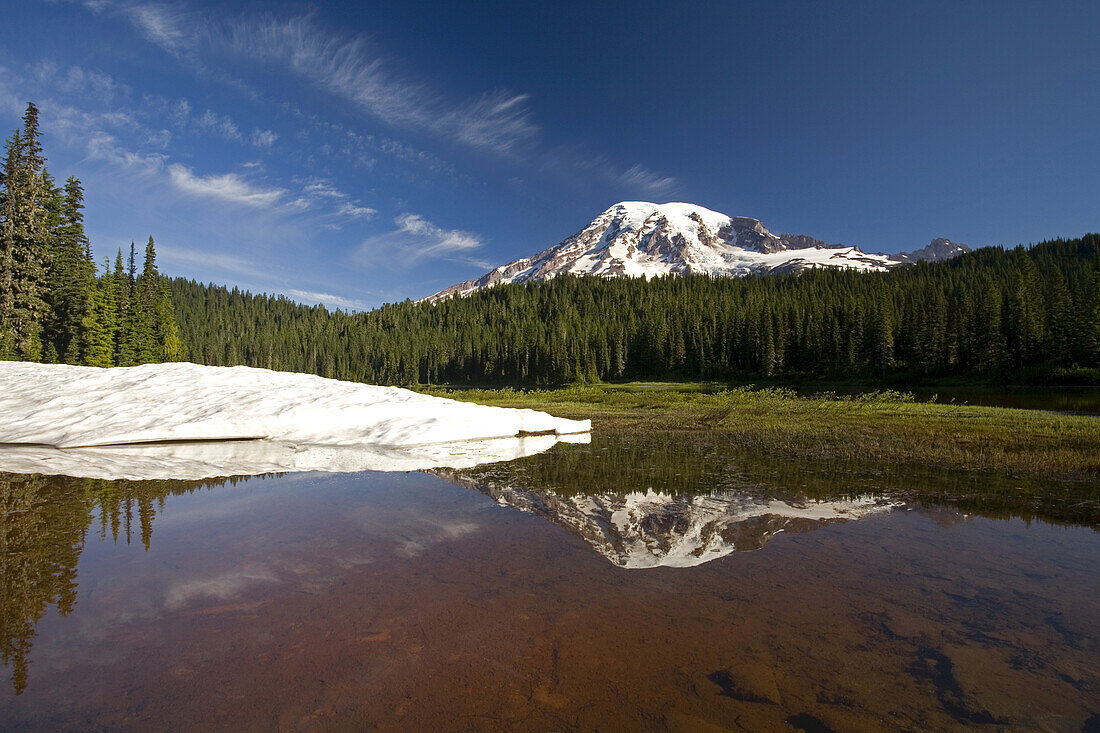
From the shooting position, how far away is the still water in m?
4.34

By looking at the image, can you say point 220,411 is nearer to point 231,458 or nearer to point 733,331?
point 231,458

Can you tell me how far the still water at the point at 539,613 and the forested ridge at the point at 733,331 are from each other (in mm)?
80055

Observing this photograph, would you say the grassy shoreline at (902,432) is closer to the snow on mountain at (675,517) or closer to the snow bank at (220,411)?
the snow on mountain at (675,517)

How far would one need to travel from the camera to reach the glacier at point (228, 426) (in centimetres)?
1560

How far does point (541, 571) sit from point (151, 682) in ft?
15.4

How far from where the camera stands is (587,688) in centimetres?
461

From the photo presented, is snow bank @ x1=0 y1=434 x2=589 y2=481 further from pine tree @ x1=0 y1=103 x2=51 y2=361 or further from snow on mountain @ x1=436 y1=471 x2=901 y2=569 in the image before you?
pine tree @ x1=0 y1=103 x2=51 y2=361

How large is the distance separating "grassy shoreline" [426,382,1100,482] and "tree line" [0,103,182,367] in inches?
2101

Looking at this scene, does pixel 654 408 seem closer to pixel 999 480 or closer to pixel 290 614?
pixel 999 480

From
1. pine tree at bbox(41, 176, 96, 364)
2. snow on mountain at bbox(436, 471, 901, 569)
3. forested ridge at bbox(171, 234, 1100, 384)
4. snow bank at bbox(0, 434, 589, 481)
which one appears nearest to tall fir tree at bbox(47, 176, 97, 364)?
pine tree at bbox(41, 176, 96, 364)

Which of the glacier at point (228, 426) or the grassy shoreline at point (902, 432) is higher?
the glacier at point (228, 426)

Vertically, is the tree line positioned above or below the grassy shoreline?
above

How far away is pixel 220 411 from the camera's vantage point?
20.2 meters

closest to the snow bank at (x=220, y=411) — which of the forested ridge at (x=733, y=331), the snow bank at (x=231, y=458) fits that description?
the snow bank at (x=231, y=458)
